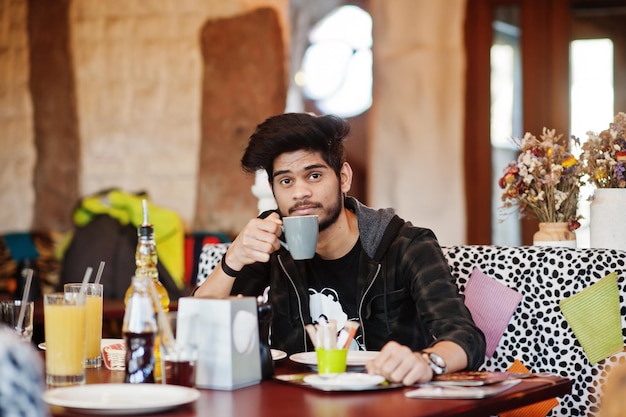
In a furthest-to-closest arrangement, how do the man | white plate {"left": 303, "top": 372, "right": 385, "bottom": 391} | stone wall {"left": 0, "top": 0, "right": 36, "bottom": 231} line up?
stone wall {"left": 0, "top": 0, "right": 36, "bottom": 231} → the man → white plate {"left": 303, "top": 372, "right": 385, "bottom": 391}

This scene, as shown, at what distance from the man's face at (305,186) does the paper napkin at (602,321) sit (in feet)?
2.31

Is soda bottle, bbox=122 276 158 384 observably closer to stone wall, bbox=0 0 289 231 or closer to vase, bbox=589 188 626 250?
vase, bbox=589 188 626 250

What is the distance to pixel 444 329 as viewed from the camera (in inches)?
78.0

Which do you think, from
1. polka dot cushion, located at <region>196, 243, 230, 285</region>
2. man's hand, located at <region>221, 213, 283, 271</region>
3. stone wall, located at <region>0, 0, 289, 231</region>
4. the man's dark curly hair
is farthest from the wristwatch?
stone wall, located at <region>0, 0, 289, 231</region>

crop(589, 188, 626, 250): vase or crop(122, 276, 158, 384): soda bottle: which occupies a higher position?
Answer: crop(589, 188, 626, 250): vase

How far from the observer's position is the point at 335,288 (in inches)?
94.0

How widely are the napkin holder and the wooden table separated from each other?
2 cm

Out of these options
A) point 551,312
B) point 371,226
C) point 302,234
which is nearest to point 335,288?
point 371,226

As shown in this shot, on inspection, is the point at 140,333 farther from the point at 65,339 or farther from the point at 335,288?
the point at 335,288

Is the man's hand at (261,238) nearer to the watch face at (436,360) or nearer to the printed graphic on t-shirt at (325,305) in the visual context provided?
the printed graphic on t-shirt at (325,305)

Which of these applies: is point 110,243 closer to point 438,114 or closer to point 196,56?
point 196,56

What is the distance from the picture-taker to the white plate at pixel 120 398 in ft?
4.46

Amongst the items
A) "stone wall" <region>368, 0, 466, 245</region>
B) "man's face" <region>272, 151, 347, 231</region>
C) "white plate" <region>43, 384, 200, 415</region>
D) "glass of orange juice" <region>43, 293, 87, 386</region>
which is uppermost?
"stone wall" <region>368, 0, 466, 245</region>

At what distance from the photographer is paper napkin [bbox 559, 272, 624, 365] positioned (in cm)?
239
